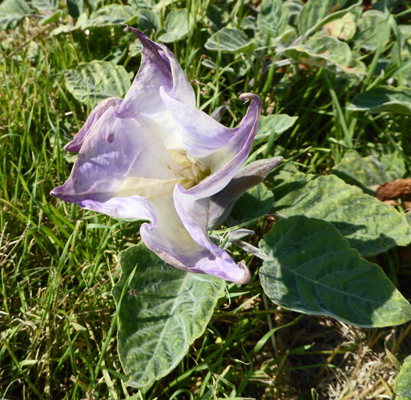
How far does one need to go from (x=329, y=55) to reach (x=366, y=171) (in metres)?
0.44

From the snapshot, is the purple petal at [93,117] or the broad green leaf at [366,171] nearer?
the purple petal at [93,117]

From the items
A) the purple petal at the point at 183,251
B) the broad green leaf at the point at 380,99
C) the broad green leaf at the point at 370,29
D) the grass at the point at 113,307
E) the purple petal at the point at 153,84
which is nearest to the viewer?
the purple petal at the point at 183,251

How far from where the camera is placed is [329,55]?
1496mm

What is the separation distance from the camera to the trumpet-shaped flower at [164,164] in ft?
2.73

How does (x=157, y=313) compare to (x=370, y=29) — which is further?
(x=370, y=29)

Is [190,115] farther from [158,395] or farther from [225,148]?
[158,395]

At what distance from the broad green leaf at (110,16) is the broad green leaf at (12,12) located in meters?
0.34

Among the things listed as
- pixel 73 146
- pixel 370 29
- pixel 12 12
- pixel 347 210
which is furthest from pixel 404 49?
pixel 12 12

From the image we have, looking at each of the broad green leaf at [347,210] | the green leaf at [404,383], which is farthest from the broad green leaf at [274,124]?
the green leaf at [404,383]

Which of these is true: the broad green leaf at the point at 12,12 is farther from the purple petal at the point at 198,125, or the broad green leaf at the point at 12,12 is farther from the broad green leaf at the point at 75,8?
the purple petal at the point at 198,125

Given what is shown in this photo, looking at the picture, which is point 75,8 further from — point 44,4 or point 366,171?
point 366,171

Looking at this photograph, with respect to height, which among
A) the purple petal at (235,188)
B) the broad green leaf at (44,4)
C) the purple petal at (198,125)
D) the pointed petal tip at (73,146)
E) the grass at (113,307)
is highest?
the purple petal at (198,125)

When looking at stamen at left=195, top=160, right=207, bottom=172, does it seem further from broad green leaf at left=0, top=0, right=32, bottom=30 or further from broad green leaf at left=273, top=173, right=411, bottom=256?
broad green leaf at left=0, top=0, right=32, bottom=30

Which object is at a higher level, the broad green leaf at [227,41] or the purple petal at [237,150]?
the purple petal at [237,150]
